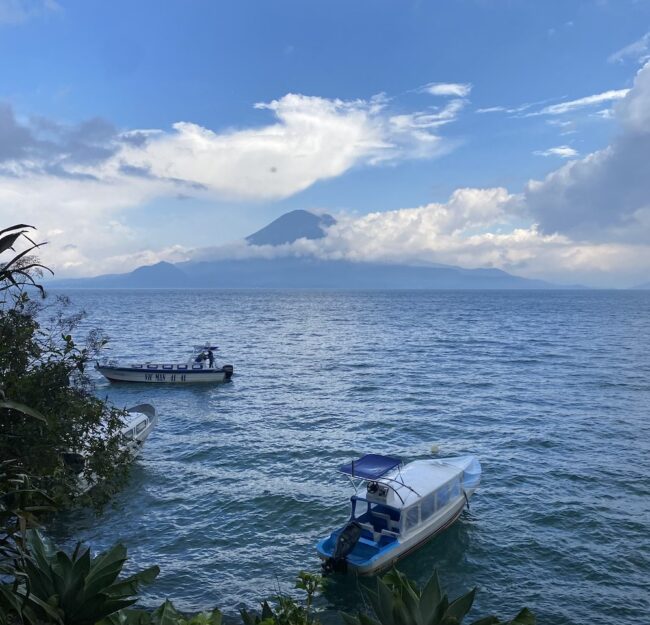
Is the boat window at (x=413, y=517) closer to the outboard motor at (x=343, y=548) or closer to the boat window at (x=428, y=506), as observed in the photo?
the boat window at (x=428, y=506)

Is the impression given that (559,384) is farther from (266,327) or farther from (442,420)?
(266,327)

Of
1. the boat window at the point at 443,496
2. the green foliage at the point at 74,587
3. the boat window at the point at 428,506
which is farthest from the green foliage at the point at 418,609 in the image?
the boat window at the point at 443,496

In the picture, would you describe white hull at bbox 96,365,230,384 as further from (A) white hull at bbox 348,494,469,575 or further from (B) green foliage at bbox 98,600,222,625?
(B) green foliage at bbox 98,600,222,625

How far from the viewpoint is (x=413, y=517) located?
70.3 feet

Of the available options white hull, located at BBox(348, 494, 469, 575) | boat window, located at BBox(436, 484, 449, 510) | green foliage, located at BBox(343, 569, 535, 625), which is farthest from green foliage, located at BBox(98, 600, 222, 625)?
boat window, located at BBox(436, 484, 449, 510)

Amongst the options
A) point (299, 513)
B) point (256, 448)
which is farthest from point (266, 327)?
point (299, 513)

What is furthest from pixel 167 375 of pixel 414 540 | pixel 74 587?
pixel 74 587

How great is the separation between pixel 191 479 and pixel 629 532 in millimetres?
21478

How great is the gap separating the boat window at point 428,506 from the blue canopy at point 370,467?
1808 mm

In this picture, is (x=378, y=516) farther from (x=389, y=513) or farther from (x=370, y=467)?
(x=370, y=467)

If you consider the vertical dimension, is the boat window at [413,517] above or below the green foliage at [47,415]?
below

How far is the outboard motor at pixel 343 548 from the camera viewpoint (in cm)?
1922

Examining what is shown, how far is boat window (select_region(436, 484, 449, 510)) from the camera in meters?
23.0

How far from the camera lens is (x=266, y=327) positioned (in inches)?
4838
